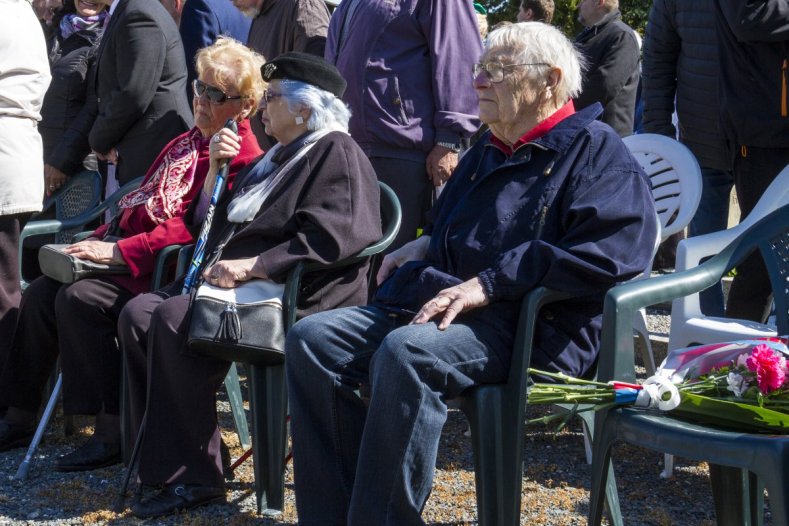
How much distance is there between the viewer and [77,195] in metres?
5.66

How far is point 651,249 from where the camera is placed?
10.3 ft

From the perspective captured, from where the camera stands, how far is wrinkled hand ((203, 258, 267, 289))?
3.77m

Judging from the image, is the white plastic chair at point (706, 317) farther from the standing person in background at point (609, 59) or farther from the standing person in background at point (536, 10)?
the standing person in background at point (536, 10)

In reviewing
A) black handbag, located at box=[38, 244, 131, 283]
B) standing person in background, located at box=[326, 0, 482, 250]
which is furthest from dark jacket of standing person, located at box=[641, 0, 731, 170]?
black handbag, located at box=[38, 244, 131, 283]

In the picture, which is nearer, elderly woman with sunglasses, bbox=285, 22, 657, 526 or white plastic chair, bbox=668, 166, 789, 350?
elderly woman with sunglasses, bbox=285, 22, 657, 526

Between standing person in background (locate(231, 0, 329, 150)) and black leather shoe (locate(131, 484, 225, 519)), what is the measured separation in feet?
7.16

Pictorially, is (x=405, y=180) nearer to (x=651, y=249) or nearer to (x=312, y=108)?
(x=312, y=108)

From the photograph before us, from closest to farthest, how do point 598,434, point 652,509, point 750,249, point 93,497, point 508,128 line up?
point 598,434
point 750,249
point 508,128
point 652,509
point 93,497

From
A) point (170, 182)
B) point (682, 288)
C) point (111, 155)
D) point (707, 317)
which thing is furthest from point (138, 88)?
point (682, 288)

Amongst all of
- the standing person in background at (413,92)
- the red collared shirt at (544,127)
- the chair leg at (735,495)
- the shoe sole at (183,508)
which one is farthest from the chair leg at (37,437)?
the chair leg at (735,495)

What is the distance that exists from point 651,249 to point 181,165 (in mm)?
2178

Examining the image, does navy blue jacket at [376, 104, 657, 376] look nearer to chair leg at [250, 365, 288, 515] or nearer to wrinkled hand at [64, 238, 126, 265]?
chair leg at [250, 365, 288, 515]

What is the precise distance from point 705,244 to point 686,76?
1660mm

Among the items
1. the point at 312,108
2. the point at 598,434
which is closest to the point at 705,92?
the point at 312,108
